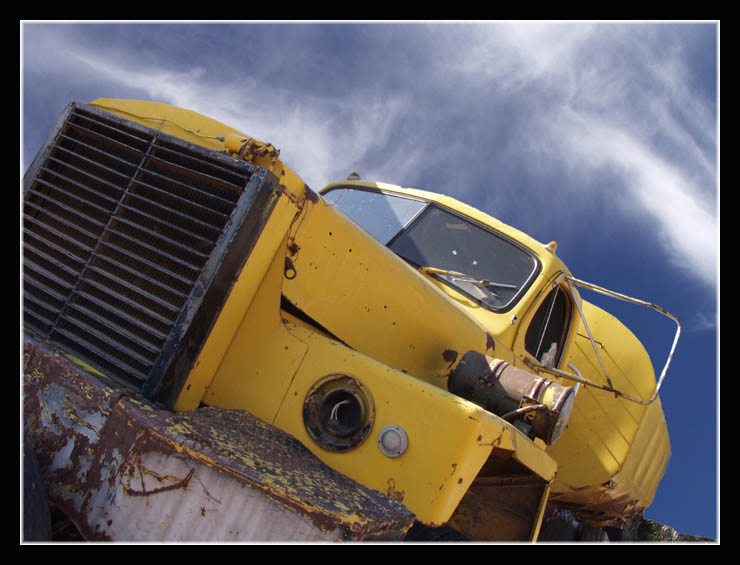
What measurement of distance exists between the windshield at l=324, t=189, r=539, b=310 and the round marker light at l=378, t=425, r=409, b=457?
1.81 meters

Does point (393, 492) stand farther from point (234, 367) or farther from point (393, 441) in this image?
point (234, 367)

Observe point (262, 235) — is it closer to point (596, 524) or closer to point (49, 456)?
point (49, 456)

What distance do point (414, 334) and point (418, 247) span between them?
126cm

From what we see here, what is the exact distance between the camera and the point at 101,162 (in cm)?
253

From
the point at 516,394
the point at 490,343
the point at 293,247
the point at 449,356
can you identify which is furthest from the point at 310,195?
the point at 490,343

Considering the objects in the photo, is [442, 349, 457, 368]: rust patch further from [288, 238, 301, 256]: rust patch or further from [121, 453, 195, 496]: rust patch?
[121, 453, 195, 496]: rust patch

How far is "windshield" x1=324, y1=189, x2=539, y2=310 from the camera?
4.02 m

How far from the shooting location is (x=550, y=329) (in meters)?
4.53

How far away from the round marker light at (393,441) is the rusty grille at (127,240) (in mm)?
800

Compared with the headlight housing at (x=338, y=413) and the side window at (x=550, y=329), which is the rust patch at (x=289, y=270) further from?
the side window at (x=550, y=329)

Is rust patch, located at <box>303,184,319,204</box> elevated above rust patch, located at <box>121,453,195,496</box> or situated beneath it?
elevated above

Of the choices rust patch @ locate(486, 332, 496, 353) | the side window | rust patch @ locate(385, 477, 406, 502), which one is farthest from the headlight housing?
the side window

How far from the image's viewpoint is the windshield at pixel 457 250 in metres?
4.02

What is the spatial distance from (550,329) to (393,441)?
2.62 meters
